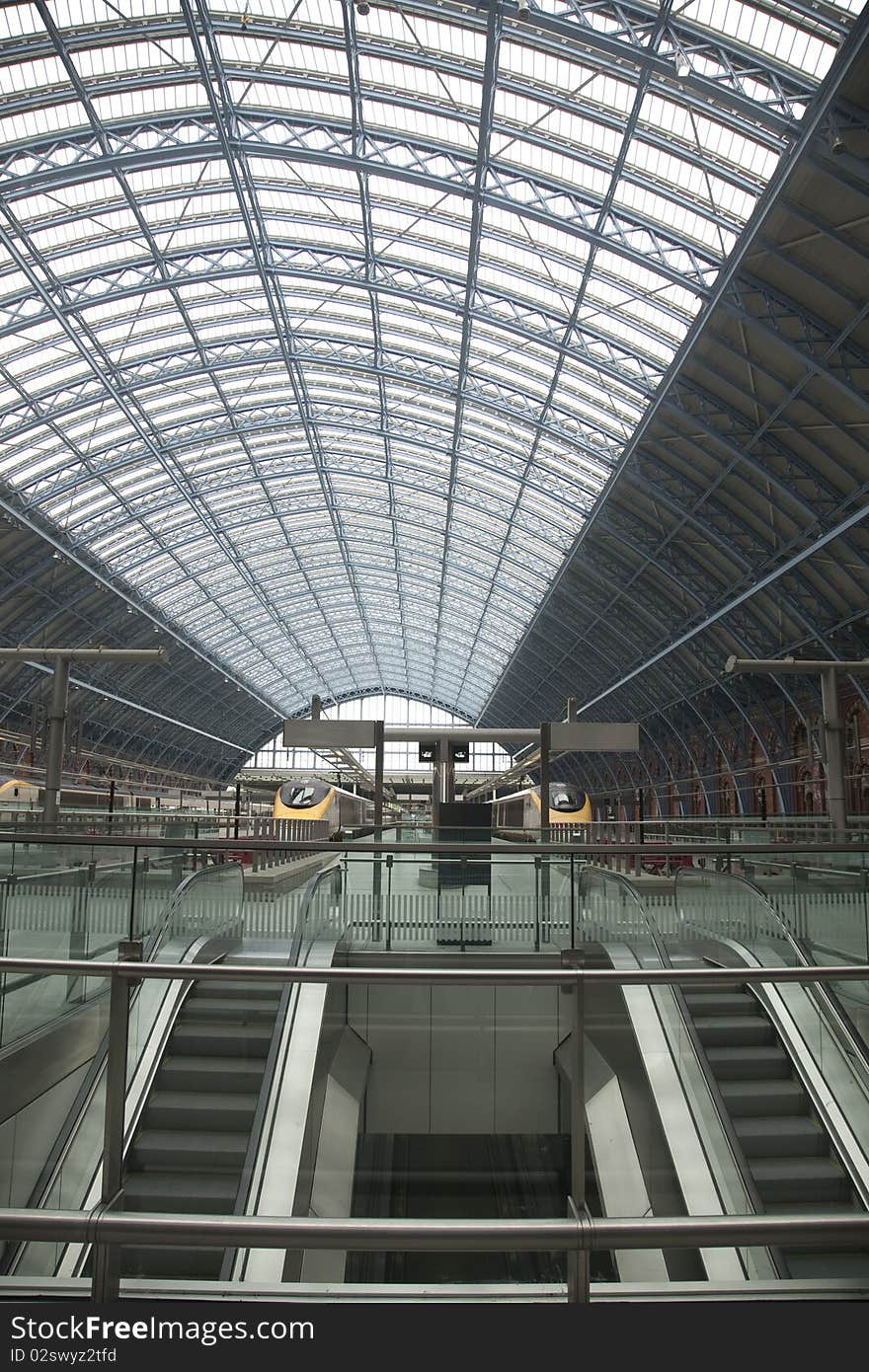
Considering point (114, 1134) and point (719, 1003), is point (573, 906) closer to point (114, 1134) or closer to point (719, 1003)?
point (719, 1003)

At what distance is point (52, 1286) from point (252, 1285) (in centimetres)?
66

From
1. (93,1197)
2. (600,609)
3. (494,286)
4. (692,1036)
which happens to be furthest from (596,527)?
(93,1197)

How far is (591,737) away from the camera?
1980 centimetres

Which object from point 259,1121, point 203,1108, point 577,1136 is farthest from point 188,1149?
point 577,1136

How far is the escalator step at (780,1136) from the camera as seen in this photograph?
236 inches

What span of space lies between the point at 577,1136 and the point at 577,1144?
4cm

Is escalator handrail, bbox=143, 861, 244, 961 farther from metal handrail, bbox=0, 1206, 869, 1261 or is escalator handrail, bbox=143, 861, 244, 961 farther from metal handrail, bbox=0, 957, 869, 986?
metal handrail, bbox=0, 1206, 869, 1261

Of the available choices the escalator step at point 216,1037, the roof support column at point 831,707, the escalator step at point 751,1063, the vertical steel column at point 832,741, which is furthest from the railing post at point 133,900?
the vertical steel column at point 832,741

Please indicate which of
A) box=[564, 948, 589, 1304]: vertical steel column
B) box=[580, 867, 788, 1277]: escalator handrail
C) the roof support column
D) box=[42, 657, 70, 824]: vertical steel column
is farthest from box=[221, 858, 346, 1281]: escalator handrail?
the roof support column

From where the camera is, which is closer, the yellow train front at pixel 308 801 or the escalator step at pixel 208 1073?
the escalator step at pixel 208 1073

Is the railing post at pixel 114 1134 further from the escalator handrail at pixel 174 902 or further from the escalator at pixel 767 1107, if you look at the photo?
the escalator handrail at pixel 174 902

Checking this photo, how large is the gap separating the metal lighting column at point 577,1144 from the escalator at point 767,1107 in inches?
95.4

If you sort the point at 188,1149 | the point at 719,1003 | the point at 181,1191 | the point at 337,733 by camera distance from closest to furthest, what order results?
the point at 181,1191 < the point at 188,1149 < the point at 719,1003 < the point at 337,733

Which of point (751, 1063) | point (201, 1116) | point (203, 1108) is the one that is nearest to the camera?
point (201, 1116)
